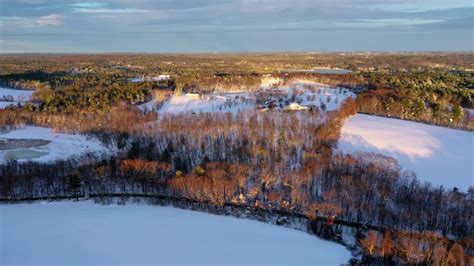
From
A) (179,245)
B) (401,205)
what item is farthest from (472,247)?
(179,245)

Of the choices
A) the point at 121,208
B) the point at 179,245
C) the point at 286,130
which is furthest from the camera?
the point at 286,130

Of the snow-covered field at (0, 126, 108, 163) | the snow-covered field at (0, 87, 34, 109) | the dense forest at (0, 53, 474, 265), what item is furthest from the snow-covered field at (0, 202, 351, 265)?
the snow-covered field at (0, 87, 34, 109)

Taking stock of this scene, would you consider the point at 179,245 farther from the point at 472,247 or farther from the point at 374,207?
the point at 472,247

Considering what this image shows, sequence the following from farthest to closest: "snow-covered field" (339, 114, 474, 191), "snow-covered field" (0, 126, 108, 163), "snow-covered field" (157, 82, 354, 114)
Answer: "snow-covered field" (157, 82, 354, 114), "snow-covered field" (0, 126, 108, 163), "snow-covered field" (339, 114, 474, 191)

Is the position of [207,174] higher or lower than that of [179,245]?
higher

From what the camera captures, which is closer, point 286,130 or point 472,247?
point 472,247

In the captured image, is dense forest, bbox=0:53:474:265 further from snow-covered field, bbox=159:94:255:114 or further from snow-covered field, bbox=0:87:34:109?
snow-covered field, bbox=0:87:34:109

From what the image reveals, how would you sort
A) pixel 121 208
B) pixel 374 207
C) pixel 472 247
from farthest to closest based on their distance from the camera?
pixel 121 208, pixel 374 207, pixel 472 247
